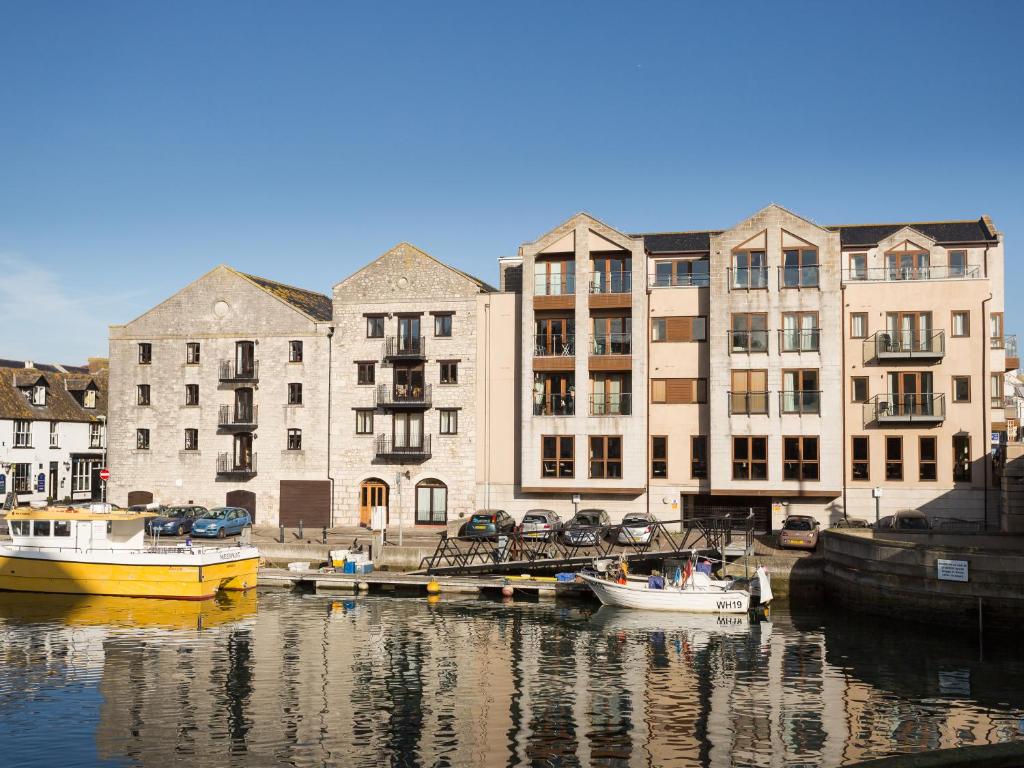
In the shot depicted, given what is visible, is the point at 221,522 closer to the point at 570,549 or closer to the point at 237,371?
the point at 237,371

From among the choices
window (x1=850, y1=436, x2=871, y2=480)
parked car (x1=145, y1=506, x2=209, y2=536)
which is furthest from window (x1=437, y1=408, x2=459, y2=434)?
window (x1=850, y1=436, x2=871, y2=480)

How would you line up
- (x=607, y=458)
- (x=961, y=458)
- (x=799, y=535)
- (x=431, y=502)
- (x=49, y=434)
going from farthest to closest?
(x=49, y=434) < (x=431, y=502) < (x=607, y=458) < (x=961, y=458) < (x=799, y=535)

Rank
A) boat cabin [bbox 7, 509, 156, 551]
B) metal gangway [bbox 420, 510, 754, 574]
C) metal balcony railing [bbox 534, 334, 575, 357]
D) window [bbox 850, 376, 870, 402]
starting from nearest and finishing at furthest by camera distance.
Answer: boat cabin [bbox 7, 509, 156, 551], metal gangway [bbox 420, 510, 754, 574], window [bbox 850, 376, 870, 402], metal balcony railing [bbox 534, 334, 575, 357]

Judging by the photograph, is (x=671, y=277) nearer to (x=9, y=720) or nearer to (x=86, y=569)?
(x=86, y=569)

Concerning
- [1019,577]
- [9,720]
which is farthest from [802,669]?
[9,720]

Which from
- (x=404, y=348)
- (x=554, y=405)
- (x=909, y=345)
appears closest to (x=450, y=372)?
(x=404, y=348)

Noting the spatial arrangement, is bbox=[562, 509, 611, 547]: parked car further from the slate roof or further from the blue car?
the slate roof

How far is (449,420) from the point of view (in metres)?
62.5

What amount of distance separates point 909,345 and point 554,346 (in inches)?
763

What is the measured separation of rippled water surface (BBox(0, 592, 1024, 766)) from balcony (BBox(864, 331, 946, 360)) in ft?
63.5

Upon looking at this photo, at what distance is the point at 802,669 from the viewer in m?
32.6

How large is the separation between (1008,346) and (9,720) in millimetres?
57768

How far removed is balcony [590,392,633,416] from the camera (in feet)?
194

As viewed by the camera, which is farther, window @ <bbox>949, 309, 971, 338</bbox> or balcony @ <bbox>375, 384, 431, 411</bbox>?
balcony @ <bbox>375, 384, 431, 411</bbox>
